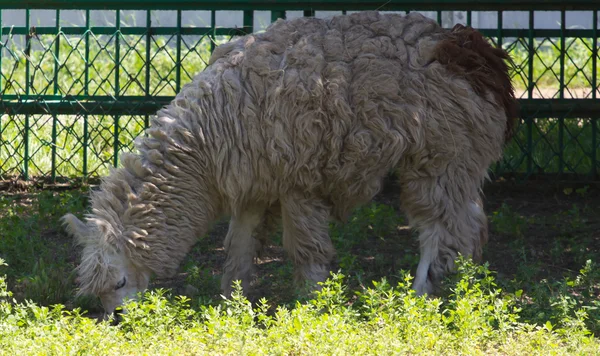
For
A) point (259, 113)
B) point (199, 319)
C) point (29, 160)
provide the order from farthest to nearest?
point (29, 160) < point (259, 113) < point (199, 319)

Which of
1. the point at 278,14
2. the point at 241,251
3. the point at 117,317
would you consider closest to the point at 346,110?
the point at 241,251

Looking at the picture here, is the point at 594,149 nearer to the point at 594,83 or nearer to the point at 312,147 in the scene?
the point at 594,83

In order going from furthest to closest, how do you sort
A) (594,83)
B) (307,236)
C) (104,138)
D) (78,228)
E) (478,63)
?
(104,138)
(594,83)
(478,63)
(307,236)
(78,228)

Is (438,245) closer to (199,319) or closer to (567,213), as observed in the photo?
(199,319)

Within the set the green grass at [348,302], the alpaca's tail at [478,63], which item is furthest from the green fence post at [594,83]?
the alpaca's tail at [478,63]

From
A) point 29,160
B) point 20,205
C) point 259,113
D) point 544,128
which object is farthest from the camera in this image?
point 544,128

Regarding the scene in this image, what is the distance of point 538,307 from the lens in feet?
16.5

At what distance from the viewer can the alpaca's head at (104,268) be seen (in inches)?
200

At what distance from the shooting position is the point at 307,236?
5418 millimetres

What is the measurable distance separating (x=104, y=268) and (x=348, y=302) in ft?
4.88

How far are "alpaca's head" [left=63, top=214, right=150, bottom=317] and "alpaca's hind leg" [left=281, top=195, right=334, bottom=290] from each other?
90cm

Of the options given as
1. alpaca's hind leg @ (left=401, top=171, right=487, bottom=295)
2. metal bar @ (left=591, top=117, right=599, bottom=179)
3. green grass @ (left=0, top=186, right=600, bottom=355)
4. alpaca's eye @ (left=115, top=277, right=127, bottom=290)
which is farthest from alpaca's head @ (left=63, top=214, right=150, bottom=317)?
metal bar @ (left=591, top=117, right=599, bottom=179)

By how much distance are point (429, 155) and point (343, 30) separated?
3.08 ft

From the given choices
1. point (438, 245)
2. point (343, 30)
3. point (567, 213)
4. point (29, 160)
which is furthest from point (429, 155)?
point (29, 160)
